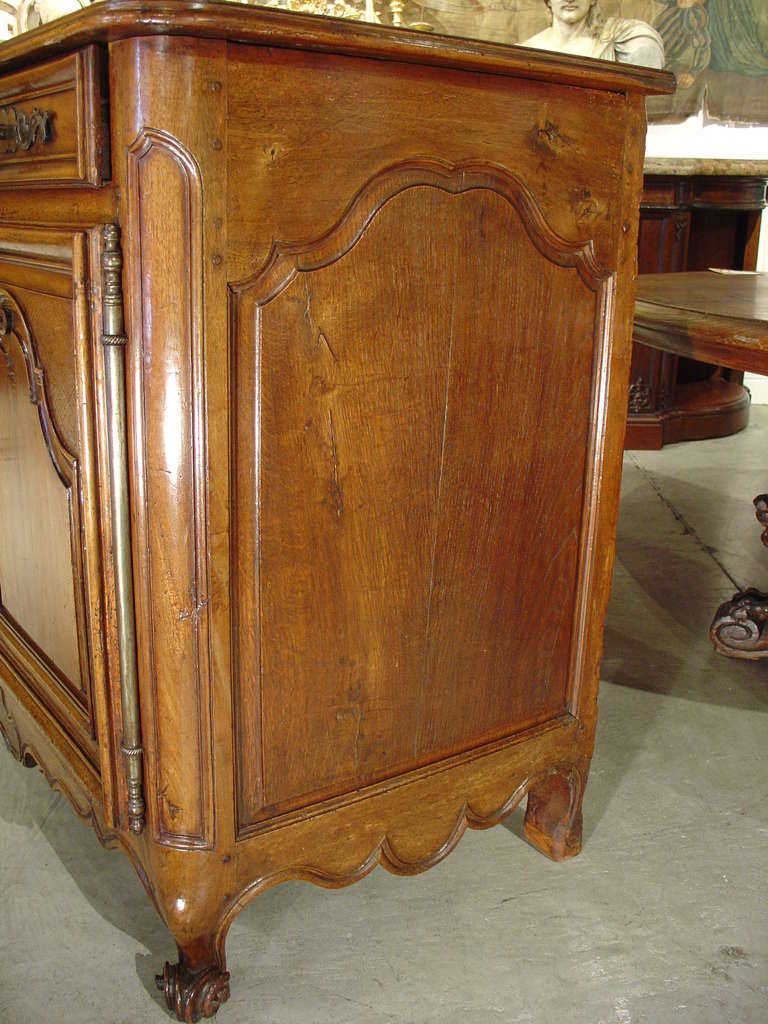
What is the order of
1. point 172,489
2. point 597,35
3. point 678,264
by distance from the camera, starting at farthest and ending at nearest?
point 597,35 < point 678,264 < point 172,489

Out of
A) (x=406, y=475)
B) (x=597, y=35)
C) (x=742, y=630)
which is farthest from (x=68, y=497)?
(x=597, y=35)

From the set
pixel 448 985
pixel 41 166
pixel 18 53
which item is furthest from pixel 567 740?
pixel 18 53

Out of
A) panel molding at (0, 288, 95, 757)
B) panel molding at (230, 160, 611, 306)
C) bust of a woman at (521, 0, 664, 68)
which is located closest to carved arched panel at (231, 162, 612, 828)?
panel molding at (230, 160, 611, 306)

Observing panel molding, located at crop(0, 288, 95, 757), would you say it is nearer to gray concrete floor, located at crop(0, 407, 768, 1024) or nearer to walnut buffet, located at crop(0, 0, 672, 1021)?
walnut buffet, located at crop(0, 0, 672, 1021)

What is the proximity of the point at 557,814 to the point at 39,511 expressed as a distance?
1.00 m

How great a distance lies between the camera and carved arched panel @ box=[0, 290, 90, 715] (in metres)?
1.46

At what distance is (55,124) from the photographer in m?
1.23

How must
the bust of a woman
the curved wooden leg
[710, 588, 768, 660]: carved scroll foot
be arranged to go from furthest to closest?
the bust of a woman
[710, 588, 768, 660]: carved scroll foot
the curved wooden leg

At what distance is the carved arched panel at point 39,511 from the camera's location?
4.78 ft

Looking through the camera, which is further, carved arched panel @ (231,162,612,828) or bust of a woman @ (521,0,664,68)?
bust of a woman @ (521,0,664,68)

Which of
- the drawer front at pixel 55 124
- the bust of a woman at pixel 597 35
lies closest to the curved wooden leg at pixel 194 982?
the drawer front at pixel 55 124

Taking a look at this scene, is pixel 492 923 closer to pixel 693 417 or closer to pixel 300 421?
pixel 300 421

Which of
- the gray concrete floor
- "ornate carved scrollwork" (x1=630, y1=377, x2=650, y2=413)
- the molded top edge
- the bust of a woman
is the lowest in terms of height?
the gray concrete floor

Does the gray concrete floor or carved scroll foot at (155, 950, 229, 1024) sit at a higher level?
carved scroll foot at (155, 950, 229, 1024)
